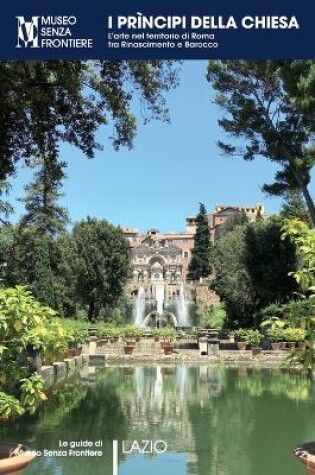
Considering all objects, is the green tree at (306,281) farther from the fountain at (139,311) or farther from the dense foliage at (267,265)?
the fountain at (139,311)

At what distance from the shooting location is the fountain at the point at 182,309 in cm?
4416

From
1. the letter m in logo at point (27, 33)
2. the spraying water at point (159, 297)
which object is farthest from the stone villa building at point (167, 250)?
the letter m in logo at point (27, 33)

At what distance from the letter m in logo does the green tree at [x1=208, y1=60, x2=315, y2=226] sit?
1232 cm

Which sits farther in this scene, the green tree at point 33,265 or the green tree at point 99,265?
the green tree at point 99,265

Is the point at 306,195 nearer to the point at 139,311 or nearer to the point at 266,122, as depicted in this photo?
the point at 266,122

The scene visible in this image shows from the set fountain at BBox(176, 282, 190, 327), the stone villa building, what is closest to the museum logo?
fountain at BBox(176, 282, 190, 327)

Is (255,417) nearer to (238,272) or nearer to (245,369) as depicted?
(245,369)

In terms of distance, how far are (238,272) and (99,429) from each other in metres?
21.3

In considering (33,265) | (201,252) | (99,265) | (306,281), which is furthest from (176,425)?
(201,252)

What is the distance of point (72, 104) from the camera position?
34.0 feet

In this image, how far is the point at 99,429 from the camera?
720 cm

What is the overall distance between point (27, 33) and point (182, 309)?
40282 mm

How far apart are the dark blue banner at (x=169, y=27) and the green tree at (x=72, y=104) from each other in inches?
114

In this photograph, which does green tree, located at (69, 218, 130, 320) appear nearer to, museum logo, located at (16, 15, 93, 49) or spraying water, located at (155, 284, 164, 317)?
spraying water, located at (155, 284, 164, 317)
